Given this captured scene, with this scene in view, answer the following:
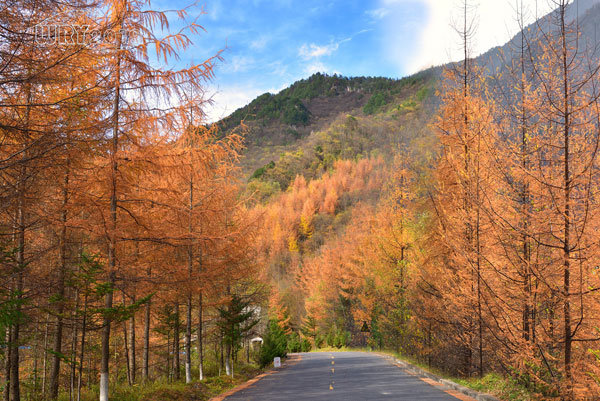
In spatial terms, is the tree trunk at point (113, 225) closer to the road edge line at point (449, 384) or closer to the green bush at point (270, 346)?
the road edge line at point (449, 384)

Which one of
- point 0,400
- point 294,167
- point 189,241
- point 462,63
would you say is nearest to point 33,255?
point 189,241

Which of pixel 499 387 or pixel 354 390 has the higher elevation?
pixel 499 387

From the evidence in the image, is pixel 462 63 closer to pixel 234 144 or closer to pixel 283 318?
pixel 234 144

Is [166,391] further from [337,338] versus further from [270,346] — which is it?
[337,338]

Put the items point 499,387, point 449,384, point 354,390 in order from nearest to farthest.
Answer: point 499,387 < point 354,390 < point 449,384

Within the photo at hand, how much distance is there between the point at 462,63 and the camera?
53.8ft

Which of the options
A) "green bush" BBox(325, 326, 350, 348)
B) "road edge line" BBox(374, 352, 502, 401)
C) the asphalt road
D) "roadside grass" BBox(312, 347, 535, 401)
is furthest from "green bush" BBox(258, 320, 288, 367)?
"green bush" BBox(325, 326, 350, 348)

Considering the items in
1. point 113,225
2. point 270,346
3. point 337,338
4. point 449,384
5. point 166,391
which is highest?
point 113,225

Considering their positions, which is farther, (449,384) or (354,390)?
(449,384)

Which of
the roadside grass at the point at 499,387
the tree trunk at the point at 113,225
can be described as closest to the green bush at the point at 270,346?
the roadside grass at the point at 499,387

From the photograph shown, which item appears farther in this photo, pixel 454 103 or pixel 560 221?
pixel 454 103

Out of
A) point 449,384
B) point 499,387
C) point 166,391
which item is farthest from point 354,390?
point 166,391

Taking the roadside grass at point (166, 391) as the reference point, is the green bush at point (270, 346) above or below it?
below

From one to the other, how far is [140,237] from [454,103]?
10722mm
